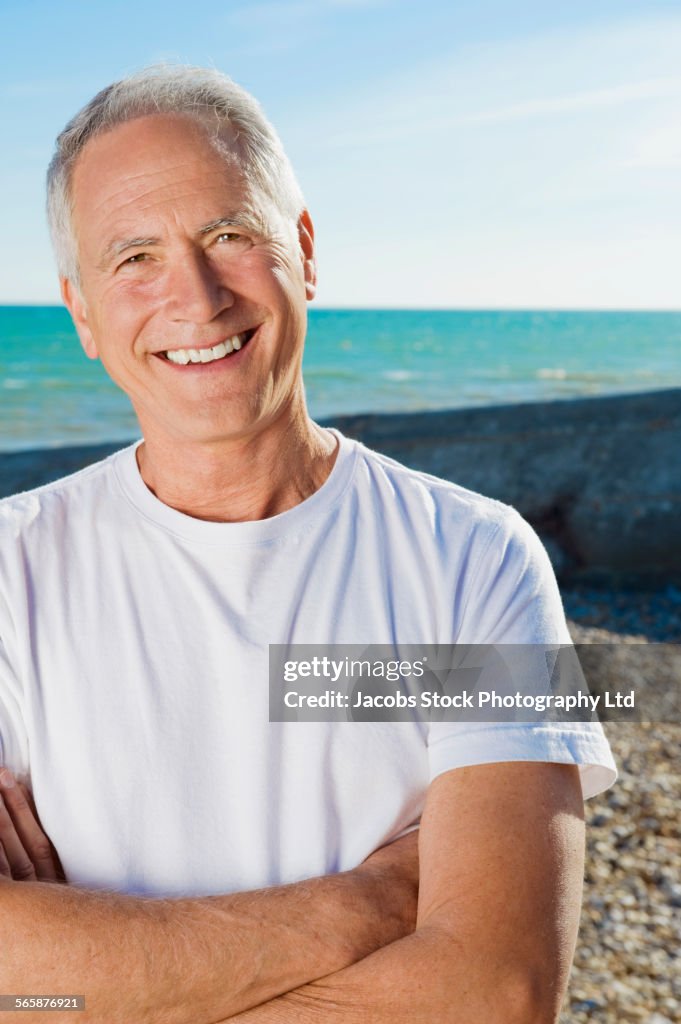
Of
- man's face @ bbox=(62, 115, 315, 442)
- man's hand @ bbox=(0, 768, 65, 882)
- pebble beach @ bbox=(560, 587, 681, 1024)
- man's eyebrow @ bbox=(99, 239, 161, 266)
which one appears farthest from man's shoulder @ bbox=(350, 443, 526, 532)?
pebble beach @ bbox=(560, 587, 681, 1024)

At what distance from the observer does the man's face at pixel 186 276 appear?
1996mm

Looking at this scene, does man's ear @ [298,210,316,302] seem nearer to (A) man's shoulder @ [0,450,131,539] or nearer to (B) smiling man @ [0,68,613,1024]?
(B) smiling man @ [0,68,613,1024]

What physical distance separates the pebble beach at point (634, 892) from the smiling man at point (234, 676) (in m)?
2.11

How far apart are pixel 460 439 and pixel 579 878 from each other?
316 inches

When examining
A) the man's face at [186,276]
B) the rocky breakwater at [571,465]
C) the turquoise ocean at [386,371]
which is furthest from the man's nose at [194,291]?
the turquoise ocean at [386,371]

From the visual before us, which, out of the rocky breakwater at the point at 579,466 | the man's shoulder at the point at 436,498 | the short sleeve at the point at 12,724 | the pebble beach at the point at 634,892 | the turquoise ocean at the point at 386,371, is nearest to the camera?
the short sleeve at the point at 12,724

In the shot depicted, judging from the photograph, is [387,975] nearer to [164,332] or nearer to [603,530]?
[164,332]

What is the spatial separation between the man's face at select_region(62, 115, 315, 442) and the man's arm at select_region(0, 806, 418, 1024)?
2.85 ft

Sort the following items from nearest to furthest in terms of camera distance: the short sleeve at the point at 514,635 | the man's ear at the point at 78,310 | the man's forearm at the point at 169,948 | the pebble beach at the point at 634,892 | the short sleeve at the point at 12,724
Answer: the man's forearm at the point at 169,948 → the short sleeve at the point at 514,635 → the short sleeve at the point at 12,724 → the man's ear at the point at 78,310 → the pebble beach at the point at 634,892

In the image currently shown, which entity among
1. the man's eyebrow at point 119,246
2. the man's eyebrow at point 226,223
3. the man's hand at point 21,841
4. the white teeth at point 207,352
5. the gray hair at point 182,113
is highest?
the gray hair at point 182,113

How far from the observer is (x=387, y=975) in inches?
68.7

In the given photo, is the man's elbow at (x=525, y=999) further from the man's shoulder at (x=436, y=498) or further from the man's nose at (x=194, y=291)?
the man's nose at (x=194, y=291)

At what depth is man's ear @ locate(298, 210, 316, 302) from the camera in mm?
2285

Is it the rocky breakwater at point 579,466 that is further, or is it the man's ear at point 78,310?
the rocky breakwater at point 579,466
